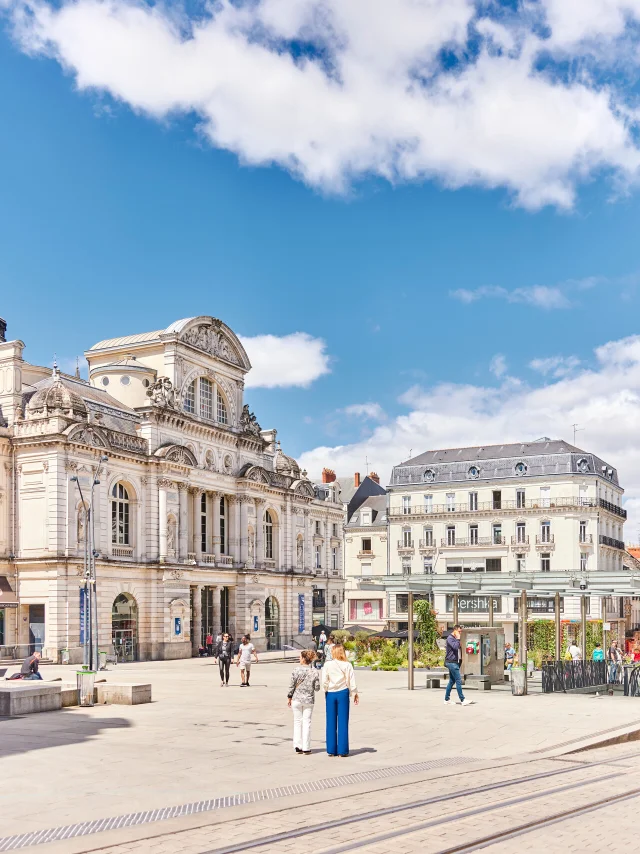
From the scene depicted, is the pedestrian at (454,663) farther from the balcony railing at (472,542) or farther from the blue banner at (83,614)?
the balcony railing at (472,542)

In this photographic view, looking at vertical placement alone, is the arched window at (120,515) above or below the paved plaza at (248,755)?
above

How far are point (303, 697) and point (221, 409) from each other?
45.0 m

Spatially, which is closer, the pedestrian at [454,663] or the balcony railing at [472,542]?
the pedestrian at [454,663]

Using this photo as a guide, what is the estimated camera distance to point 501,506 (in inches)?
2864

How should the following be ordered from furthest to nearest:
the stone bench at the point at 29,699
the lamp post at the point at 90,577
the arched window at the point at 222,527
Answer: the arched window at the point at 222,527 → the lamp post at the point at 90,577 → the stone bench at the point at 29,699

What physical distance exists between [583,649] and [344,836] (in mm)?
23159

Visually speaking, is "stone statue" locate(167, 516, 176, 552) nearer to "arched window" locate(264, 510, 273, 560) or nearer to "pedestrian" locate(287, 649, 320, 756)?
"arched window" locate(264, 510, 273, 560)

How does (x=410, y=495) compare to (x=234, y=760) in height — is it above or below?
above

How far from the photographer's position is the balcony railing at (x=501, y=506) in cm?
7000

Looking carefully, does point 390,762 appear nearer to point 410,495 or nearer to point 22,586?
point 22,586

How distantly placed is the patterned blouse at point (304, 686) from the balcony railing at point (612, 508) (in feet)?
193

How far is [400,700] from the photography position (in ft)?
80.2

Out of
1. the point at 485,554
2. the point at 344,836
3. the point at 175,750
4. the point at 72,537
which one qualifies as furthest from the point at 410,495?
the point at 344,836

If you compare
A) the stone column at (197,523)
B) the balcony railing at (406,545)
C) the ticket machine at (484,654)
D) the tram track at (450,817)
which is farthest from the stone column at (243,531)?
the tram track at (450,817)
